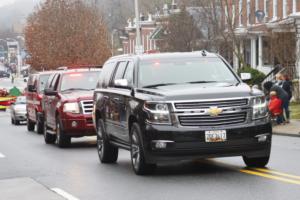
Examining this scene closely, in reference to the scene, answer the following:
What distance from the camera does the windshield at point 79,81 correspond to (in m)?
21.4

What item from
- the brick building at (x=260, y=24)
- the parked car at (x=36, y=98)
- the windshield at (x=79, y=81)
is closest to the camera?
the windshield at (x=79, y=81)

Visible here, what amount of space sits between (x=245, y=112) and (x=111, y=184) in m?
2.24

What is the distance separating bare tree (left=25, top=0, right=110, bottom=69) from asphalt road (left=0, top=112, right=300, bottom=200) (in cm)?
5502

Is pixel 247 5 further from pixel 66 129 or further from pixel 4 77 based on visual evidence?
pixel 4 77

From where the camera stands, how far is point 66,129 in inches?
789

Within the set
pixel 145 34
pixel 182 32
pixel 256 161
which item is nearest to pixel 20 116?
pixel 182 32

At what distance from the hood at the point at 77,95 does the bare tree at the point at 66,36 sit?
50282 millimetres

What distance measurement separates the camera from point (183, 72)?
44.2 ft

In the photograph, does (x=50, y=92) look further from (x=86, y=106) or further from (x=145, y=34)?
(x=145, y=34)

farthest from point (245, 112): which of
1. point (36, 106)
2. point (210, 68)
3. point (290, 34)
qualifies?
point (290, 34)

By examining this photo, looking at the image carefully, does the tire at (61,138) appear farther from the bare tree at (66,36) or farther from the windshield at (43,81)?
the bare tree at (66,36)

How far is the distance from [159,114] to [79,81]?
9653mm

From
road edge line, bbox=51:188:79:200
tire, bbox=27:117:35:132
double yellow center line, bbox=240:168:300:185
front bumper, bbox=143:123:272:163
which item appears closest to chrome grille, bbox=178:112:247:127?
front bumper, bbox=143:123:272:163

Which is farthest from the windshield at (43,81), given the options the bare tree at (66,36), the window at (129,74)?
the bare tree at (66,36)
